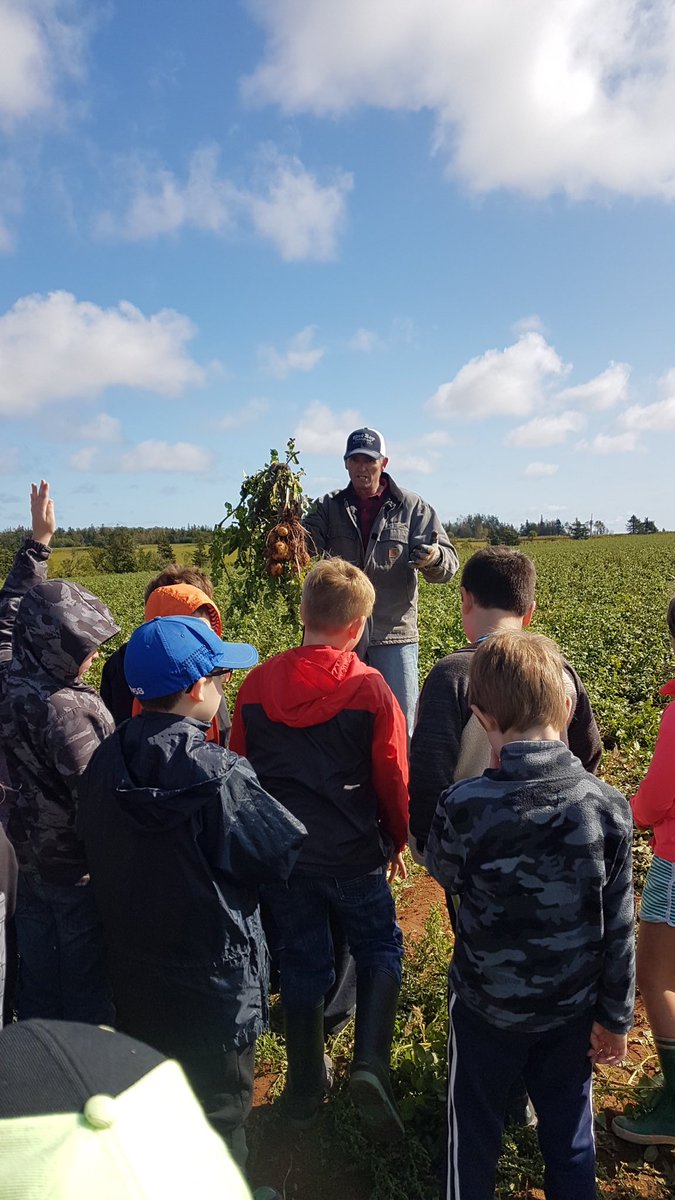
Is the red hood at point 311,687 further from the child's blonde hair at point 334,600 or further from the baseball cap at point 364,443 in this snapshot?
the baseball cap at point 364,443

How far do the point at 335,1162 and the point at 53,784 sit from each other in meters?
1.57

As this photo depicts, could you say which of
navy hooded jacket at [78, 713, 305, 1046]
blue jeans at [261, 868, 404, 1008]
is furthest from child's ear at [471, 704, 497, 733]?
blue jeans at [261, 868, 404, 1008]

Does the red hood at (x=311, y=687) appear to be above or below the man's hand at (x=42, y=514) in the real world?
below

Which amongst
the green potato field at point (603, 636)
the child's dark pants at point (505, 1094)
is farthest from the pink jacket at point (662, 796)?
the green potato field at point (603, 636)

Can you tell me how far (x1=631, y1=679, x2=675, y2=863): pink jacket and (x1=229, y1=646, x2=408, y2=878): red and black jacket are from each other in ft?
2.68

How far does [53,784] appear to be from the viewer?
2498mm

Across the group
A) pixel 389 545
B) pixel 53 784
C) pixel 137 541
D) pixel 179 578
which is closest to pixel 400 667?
pixel 389 545

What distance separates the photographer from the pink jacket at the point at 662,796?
2404 mm

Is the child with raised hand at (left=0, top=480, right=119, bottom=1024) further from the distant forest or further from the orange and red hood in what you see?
the distant forest

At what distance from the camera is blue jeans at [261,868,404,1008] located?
2627 mm

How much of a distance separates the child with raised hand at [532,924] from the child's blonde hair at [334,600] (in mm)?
780

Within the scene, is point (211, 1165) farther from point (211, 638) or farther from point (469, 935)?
point (211, 638)

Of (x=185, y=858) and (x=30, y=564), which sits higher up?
(x=30, y=564)

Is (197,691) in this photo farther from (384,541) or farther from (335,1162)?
(384,541)
